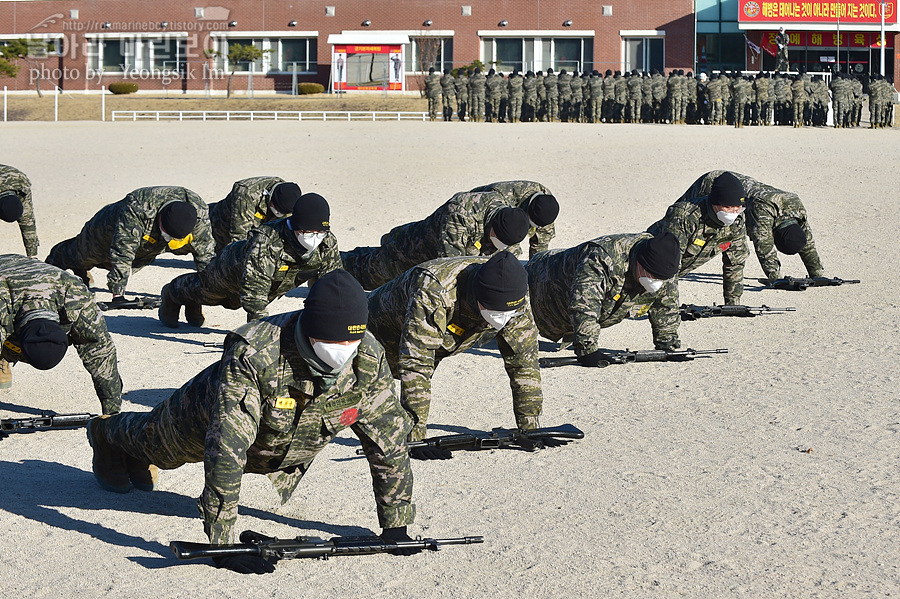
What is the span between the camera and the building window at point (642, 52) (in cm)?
6162

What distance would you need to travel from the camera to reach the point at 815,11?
57.7 metres

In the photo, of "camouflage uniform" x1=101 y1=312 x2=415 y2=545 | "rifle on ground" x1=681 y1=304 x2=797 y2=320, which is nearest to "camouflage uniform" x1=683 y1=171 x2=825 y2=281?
"rifle on ground" x1=681 y1=304 x2=797 y2=320

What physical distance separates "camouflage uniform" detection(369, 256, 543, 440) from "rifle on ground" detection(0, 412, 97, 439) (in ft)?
8.98

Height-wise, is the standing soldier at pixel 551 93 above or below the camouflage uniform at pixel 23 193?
above

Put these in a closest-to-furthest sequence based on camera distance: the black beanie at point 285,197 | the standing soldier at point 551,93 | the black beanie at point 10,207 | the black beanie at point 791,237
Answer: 1. the black beanie at point 285,197
2. the black beanie at point 791,237
3. the black beanie at point 10,207
4. the standing soldier at point 551,93

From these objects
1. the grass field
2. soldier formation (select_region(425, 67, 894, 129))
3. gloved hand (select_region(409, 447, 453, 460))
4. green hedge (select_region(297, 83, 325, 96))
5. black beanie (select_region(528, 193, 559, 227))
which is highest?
green hedge (select_region(297, 83, 325, 96))

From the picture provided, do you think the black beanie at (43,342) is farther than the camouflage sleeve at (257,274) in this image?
No

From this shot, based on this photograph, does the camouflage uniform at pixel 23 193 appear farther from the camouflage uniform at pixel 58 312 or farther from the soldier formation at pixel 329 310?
the camouflage uniform at pixel 58 312

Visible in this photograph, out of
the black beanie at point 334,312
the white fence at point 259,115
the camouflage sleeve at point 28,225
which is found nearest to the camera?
the black beanie at point 334,312

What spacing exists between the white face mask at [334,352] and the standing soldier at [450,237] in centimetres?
523

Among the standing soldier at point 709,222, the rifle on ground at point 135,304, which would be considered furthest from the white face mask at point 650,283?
the rifle on ground at point 135,304

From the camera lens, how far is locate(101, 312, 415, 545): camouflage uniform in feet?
19.7

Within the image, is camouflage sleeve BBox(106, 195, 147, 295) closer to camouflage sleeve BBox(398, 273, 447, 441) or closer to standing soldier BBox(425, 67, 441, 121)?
camouflage sleeve BBox(398, 273, 447, 441)

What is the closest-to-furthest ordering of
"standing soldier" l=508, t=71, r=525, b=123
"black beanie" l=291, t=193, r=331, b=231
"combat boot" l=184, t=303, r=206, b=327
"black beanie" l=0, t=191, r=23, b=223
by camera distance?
"black beanie" l=291, t=193, r=331, b=231, "combat boot" l=184, t=303, r=206, b=327, "black beanie" l=0, t=191, r=23, b=223, "standing soldier" l=508, t=71, r=525, b=123
